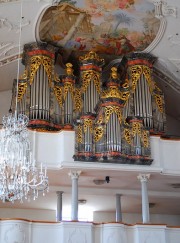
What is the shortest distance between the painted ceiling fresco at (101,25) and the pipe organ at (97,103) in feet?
1.87

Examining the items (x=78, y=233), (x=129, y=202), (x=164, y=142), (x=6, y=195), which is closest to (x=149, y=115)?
(x=164, y=142)

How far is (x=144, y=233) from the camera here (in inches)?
642

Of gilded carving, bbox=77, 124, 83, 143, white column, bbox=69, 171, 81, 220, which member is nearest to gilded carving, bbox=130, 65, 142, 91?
gilded carving, bbox=77, 124, 83, 143

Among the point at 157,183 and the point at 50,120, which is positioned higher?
the point at 50,120

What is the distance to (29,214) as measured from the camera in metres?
22.0

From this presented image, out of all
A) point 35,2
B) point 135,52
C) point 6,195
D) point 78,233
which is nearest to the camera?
point 6,195

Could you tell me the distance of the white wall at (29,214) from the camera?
21750 mm

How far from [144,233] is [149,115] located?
16.0 feet

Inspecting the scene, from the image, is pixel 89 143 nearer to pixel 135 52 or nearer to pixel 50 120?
pixel 50 120

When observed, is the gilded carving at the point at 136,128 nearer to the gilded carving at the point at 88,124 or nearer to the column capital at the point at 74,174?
the gilded carving at the point at 88,124

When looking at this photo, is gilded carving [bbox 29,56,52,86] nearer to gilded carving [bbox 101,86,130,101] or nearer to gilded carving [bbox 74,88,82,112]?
gilded carving [bbox 74,88,82,112]

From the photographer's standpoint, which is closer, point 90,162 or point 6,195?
point 6,195

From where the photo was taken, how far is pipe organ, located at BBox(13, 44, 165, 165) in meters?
16.9

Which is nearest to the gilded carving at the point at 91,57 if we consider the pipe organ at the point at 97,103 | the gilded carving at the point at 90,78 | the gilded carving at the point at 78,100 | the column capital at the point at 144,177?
the pipe organ at the point at 97,103
